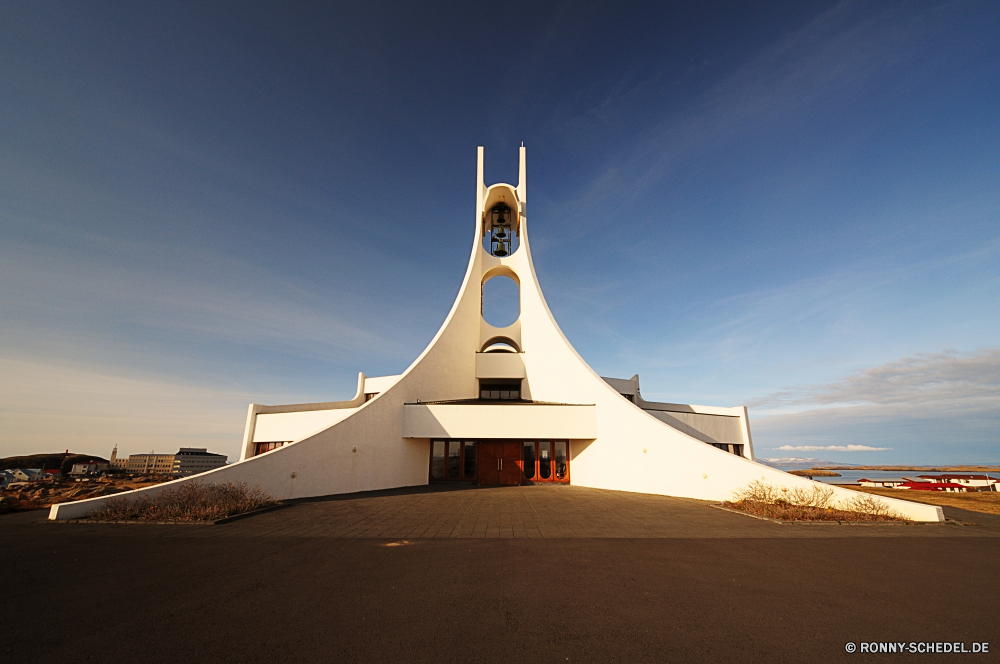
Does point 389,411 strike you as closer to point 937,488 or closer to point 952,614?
point 952,614

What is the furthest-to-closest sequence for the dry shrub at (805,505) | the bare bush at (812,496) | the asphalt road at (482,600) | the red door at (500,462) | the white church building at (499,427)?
the red door at (500,462) < the white church building at (499,427) < the bare bush at (812,496) < the dry shrub at (805,505) < the asphalt road at (482,600)

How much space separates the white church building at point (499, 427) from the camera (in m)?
10.8

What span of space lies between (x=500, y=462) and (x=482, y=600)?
1171 cm

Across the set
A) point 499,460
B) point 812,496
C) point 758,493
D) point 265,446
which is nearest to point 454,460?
point 499,460

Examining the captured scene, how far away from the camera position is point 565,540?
6102mm

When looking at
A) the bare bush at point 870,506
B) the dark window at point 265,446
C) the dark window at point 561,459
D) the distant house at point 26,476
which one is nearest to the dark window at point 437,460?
the dark window at point 561,459

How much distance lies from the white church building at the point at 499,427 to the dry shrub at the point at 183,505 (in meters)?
0.19

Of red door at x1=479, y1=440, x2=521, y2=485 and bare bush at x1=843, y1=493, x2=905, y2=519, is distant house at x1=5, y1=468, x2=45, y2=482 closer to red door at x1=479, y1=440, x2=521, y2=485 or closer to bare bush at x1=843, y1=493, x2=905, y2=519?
red door at x1=479, y1=440, x2=521, y2=485

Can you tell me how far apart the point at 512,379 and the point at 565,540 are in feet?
44.2

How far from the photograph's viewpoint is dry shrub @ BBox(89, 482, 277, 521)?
7352mm

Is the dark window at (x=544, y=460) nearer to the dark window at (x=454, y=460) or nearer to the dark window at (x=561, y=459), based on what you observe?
the dark window at (x=561, y=459)

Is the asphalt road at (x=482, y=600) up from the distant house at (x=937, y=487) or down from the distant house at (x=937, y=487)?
up

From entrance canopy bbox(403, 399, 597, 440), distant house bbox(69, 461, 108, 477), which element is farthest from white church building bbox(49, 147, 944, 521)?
distant house bbox(69, 461, 108, 477)

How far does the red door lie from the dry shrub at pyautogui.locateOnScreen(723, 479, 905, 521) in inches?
291
